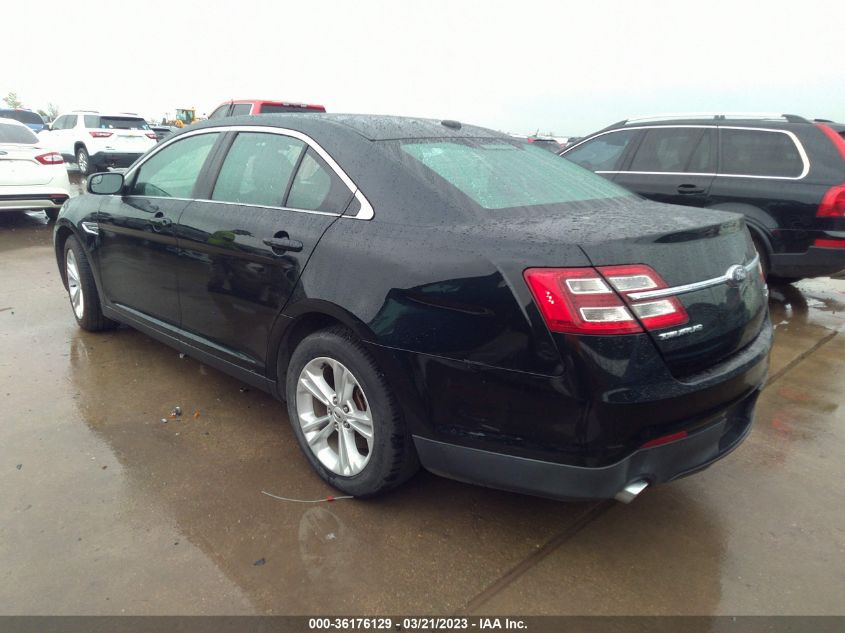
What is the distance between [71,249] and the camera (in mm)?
4523

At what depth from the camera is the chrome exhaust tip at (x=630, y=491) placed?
2.05m

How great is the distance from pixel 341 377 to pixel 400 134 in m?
1.14

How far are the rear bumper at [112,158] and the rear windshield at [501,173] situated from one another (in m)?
14.8

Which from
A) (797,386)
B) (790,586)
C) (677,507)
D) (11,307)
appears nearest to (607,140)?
(797,386)

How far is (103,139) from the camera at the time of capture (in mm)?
15297

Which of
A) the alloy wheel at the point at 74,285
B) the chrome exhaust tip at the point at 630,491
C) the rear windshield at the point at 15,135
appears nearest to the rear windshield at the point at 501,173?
the chrome exhaust tip at the point at 630,491

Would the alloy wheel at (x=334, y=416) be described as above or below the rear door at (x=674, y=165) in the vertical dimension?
below

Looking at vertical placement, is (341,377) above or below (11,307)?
above

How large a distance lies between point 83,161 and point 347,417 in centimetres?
1613

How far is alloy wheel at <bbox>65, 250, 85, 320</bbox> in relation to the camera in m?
4.51

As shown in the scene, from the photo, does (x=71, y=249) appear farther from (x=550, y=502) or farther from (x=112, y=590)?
(x=550, y=502)

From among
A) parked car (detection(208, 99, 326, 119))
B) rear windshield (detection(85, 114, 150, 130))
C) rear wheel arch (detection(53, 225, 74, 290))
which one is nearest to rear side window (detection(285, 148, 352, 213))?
rear wheel arch (detection(53, 225, 74, 290))

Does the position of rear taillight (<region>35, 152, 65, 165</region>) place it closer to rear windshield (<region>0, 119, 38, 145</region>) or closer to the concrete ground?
rear windshield (<region>0, 119, 38, 145</region>)

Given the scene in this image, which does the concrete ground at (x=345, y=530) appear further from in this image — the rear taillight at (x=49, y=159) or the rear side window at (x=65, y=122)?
the rear side window at (x=65, y=122)
